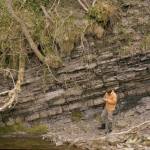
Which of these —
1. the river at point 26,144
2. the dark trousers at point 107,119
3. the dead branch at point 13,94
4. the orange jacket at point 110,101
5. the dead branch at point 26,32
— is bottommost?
the river at point 26,144

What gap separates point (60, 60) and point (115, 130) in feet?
10.4

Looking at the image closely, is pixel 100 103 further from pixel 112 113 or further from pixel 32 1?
pixel 32 1

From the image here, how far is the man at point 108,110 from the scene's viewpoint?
1750 cm

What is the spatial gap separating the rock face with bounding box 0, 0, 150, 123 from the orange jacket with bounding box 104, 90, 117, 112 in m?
1.14

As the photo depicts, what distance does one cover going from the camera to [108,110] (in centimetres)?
1773

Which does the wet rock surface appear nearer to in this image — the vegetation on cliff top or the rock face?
the rock face

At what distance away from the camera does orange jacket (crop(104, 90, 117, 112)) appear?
17.5m

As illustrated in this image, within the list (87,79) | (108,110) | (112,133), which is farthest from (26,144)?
(87,79)

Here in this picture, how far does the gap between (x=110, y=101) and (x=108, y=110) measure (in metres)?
0.35

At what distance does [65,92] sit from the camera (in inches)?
733

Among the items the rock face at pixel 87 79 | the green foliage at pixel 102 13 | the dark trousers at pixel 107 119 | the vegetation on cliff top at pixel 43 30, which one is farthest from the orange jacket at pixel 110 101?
the green foliage at pixel 102 13

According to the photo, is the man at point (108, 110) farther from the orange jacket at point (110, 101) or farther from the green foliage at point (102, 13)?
the green foliage at point (102, 13)

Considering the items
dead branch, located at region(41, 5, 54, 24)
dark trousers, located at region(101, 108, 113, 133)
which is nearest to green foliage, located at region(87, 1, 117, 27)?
dead branch, located at region(41, 5, 54, 24)

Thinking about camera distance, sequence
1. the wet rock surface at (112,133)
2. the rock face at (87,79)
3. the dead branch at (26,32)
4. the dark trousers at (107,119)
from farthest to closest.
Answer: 1. the dead branch at (26,32)
2. the rock face at (87,79)
3. the dark trousers at (107,119)
4. the wet rock surface at (112,133)
